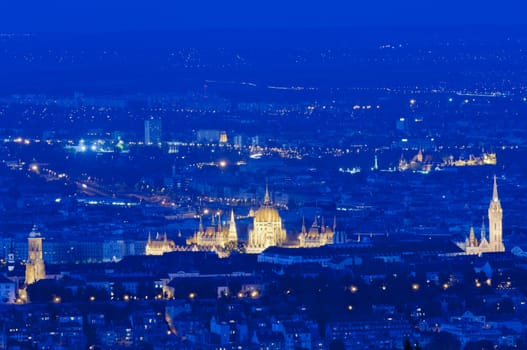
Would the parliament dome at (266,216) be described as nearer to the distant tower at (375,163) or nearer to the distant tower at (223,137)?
the distant tower at (375,163)

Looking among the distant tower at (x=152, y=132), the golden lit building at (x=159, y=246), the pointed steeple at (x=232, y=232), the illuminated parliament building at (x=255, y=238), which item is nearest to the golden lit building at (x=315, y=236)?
the illuminated parliament building at (x=255, y=238)

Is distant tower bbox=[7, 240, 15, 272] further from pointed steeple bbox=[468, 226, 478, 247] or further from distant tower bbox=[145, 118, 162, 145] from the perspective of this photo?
distant tower bbox=[145, 118, 162, 145]

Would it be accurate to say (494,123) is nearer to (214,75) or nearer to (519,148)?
(519,148)

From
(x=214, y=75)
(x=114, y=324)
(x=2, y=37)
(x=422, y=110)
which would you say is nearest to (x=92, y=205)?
(x=114, y=324)

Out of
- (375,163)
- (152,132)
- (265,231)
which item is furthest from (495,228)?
(152,132)

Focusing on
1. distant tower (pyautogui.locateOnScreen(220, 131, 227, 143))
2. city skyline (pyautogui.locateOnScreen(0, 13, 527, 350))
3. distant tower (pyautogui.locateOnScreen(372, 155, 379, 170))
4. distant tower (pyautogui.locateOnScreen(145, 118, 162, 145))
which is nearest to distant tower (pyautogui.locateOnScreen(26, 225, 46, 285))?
city skyline (pyautogui.locateOnScreen(0, 13, 527, 350))

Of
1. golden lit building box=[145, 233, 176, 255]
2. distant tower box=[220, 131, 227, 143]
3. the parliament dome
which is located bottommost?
golden lit building box=[145, 233, 176, 255]
